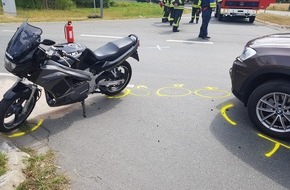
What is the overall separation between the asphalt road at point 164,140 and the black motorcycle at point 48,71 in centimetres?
36

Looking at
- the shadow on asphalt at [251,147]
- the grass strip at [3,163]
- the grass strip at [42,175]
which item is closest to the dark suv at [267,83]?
the shadow on asphalt at [251,147]

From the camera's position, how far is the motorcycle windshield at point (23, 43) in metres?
3.41

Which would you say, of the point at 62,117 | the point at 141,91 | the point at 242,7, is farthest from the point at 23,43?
the point at 242,7

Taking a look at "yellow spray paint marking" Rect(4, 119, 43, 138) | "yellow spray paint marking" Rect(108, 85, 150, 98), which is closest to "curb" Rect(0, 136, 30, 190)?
"yellow spray paint marking" Rect(4, 119, 43, 138)

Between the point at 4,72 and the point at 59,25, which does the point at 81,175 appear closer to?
the point at 4,72

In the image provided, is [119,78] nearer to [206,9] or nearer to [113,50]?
[113,50]

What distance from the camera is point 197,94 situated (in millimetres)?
5297

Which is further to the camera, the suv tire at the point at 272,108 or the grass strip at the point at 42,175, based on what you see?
the suv tire at the point at 272,108

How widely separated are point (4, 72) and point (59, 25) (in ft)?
25.3

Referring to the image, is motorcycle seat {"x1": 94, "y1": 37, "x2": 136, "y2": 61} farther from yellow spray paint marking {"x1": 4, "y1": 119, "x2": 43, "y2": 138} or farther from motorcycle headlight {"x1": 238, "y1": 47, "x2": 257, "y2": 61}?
motorcycle headlight {"x1": 238, "y1": 47, "x2": 257, "y2": 61}

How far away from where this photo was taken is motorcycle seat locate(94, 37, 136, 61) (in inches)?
177

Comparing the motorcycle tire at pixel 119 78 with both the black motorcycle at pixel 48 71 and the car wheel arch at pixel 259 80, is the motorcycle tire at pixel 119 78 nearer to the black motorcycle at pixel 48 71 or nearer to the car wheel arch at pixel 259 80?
the black motorcycle at pixel 48 71

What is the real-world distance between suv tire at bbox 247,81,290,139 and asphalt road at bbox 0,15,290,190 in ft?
0.49

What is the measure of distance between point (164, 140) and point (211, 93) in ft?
6.47
